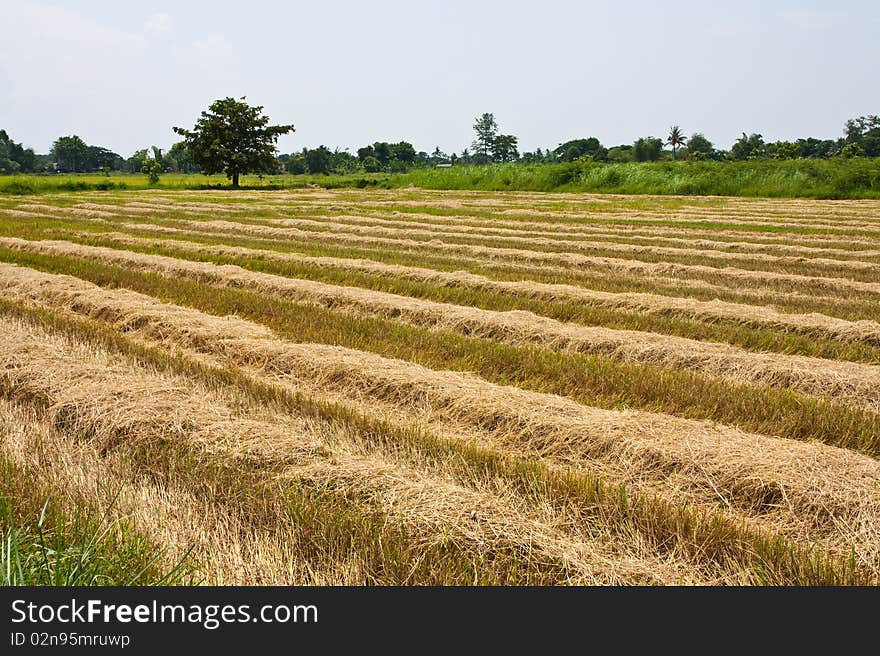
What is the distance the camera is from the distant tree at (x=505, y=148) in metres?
126

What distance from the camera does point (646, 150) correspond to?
7862 cm

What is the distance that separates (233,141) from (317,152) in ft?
159

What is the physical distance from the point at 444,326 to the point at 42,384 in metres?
4.43

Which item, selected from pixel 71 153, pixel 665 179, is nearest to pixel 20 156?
pixel 71 153

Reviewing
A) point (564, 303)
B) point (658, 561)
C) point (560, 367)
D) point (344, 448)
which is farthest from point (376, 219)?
point (658, 561)

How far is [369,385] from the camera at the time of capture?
6.08 meters

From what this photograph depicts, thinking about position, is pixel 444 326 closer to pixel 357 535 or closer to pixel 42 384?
pixel 42 384

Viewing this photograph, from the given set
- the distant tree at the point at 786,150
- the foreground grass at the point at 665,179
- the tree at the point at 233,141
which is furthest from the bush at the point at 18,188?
the distant tree at the point at 786,150

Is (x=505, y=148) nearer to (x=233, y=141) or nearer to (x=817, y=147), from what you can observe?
(x=817, y=147)

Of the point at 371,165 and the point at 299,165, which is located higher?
the point at 299,165

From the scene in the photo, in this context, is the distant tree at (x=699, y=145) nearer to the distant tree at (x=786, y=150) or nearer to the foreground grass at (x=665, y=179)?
the distant tree at (x=786, y=150)

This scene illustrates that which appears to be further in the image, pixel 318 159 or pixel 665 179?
pixel 318 159

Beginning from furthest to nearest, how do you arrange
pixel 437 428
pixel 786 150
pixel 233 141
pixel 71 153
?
pixel 71 153 < pixel 786 150 < pixel 233 141 < pixel 437 428

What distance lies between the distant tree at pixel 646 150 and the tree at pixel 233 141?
41523 mm
